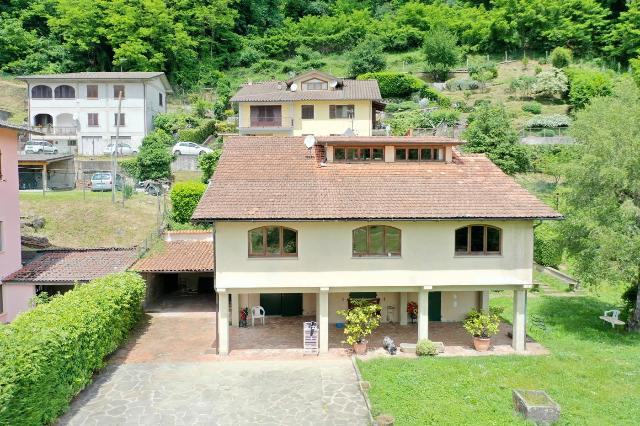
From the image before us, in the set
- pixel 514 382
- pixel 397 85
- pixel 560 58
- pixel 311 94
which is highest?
pixel 560 58

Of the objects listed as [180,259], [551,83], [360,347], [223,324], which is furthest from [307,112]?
[551,83]

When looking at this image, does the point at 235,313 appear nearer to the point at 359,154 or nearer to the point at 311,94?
the point at 359,154

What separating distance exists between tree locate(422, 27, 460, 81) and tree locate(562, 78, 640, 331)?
177 feet

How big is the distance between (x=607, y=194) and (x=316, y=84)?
Result: 30.8 meters

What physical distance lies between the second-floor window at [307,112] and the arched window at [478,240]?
28309 mm

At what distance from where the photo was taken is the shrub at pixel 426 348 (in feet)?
63.3

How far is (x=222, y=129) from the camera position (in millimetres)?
54750

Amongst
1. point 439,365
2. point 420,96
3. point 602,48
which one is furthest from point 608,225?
point 602,48

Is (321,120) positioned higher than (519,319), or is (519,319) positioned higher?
(321,120)

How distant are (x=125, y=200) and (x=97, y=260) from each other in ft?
42.3

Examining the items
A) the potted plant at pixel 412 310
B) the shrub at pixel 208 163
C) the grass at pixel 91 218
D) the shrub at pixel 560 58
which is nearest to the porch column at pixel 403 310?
the potted plant at pixel 412 310

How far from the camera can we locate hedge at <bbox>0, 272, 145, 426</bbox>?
12.4 metres

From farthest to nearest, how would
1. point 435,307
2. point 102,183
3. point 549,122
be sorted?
point 549,122 → point 102,183 → point 435,307

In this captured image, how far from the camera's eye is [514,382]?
16766 millimetres
